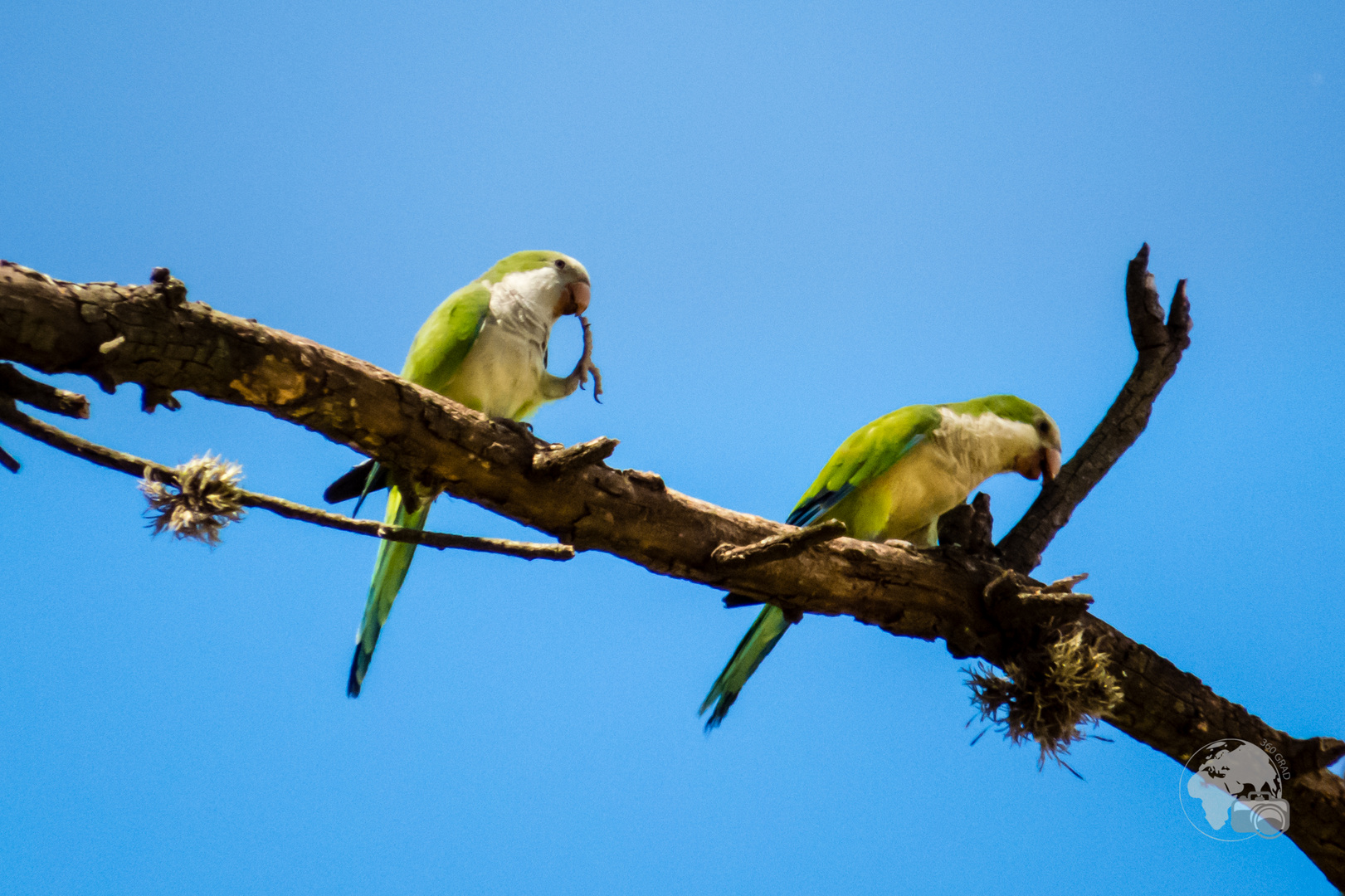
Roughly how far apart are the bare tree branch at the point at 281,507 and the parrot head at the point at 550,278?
1346 mm

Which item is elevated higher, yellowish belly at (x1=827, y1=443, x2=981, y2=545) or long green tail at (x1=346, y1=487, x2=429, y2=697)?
yellowish belly at (x1=827, y1=443, x2=981, y2=545)

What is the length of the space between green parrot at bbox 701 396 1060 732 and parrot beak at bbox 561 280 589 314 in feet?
3.65

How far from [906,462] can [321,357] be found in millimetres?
2116

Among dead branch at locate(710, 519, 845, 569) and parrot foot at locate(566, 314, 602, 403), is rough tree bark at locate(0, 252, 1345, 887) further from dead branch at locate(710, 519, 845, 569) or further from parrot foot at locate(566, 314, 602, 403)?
parrot foot at locate(566, 314, 602, 403)

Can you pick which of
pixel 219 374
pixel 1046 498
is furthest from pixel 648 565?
pixel 1046 498

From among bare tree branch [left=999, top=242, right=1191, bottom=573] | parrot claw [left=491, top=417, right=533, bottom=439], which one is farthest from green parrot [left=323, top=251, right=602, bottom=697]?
bare tree branch [left=999, top=242, right=1191, bottom=573]

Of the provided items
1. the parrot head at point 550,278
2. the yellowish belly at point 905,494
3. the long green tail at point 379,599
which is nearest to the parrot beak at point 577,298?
the parrot head at point 550,278

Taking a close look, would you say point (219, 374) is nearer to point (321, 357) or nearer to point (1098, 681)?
point (321, 357)

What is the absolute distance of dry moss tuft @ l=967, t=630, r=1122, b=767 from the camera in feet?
7.97

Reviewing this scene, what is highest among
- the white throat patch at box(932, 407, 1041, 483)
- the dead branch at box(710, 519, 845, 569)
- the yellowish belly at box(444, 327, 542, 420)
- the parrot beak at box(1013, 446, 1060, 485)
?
the parrot beak at box(1013, 446, 1060, 485)

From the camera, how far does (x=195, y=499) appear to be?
5.29 ft

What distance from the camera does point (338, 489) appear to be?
2.46m

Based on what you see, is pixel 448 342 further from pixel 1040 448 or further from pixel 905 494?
pixel 1040 448

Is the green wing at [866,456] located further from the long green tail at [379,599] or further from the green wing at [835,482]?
the long green tail at [379,599]
